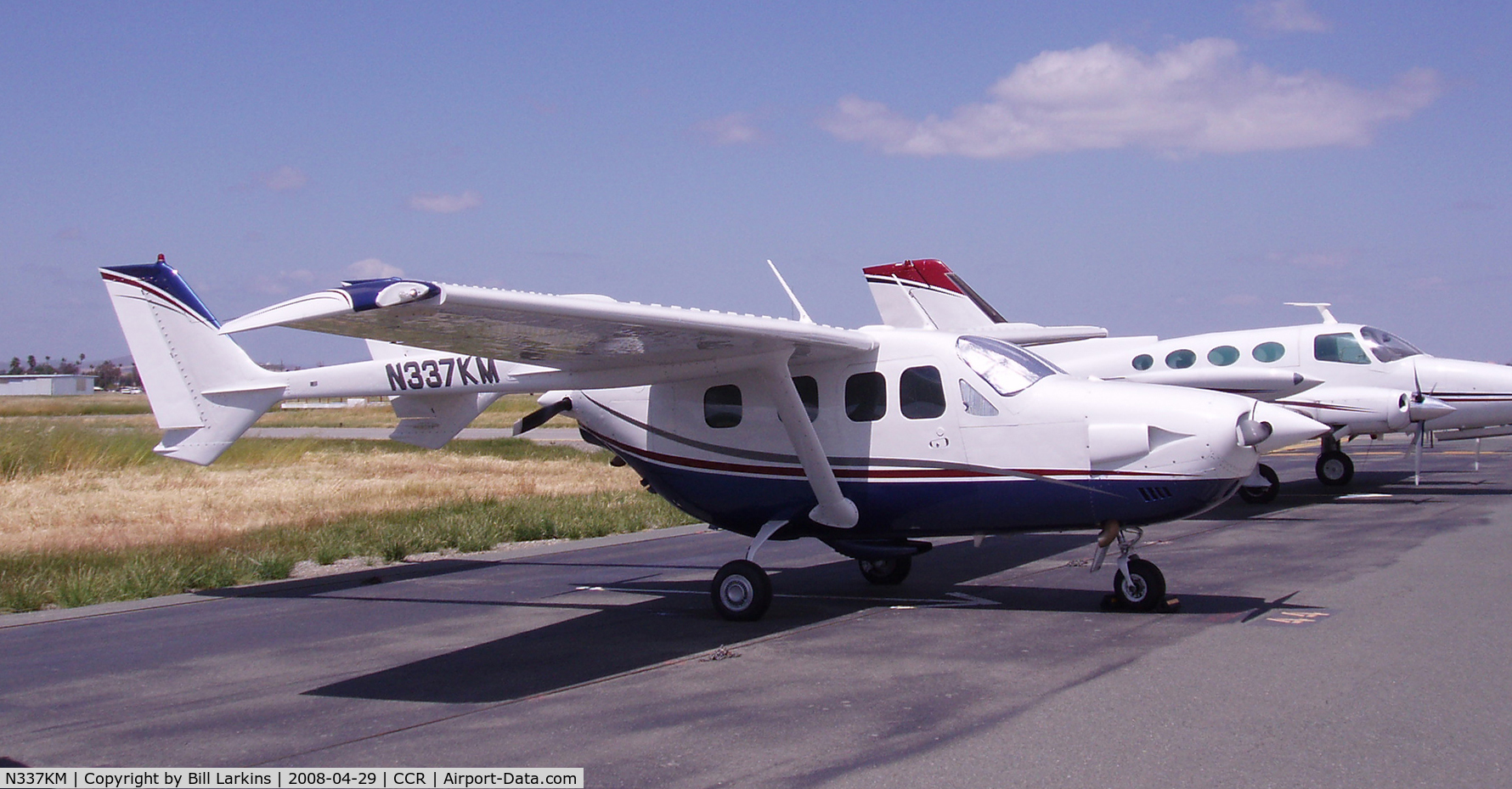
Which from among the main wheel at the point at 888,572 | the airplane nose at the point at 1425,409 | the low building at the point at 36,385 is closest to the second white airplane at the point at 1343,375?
the airplane nose at the point at 1425,409

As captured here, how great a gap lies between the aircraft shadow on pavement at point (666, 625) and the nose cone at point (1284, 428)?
143 cm

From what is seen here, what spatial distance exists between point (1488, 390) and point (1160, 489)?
42.8ft

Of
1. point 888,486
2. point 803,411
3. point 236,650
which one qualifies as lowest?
point 236,650

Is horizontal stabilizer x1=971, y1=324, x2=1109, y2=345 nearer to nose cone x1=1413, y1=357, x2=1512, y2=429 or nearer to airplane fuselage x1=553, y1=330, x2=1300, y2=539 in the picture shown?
airplane fuselage x1=553, y1=330, x2=1300, y2=539

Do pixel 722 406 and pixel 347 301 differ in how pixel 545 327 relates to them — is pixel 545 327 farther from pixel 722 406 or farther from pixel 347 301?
pixel 722 406

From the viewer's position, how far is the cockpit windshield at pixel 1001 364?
9422mm

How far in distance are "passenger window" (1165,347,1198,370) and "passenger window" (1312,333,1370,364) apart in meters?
1.89

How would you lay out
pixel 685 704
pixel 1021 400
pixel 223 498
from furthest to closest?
1. pixel 223 498
2. pixel 1021 400
3. pixel 685 704

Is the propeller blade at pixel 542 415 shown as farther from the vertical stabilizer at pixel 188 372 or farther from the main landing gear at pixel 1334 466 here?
the main landing gear at pixel 1334 466

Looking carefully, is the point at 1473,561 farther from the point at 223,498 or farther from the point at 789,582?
the point at 223,498

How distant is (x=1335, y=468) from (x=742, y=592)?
48.9 feet

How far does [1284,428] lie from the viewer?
27.9 ft

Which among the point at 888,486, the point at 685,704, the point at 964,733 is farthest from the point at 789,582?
the point at 964,733

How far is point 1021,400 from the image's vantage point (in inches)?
367
